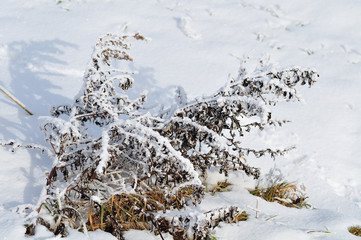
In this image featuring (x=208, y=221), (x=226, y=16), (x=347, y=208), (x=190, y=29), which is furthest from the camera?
(x=226, y=16)

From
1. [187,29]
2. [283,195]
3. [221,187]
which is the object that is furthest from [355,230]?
[187,29]

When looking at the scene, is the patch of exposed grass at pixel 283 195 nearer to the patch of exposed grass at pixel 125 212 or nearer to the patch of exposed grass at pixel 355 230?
the patch of exposed grass at pixel 355 230

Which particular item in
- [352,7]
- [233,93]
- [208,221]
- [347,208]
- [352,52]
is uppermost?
[352,7]

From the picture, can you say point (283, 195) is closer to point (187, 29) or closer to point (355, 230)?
point (355, 230)

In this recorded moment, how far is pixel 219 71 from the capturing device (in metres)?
4.14

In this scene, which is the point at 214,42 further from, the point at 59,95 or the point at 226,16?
the point at 59,95

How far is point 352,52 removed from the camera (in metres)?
4.73

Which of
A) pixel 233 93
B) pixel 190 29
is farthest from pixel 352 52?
pixel 233 93

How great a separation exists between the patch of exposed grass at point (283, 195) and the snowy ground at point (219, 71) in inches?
5.1

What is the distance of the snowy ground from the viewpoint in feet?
7.52

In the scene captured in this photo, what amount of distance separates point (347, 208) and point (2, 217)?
2.40 m

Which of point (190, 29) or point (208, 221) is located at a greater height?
point (190, 29)

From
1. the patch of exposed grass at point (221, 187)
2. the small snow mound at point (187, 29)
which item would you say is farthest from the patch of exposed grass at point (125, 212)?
the small snow mound at point (187, 29)

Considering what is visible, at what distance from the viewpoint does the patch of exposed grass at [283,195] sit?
8.66 ft
